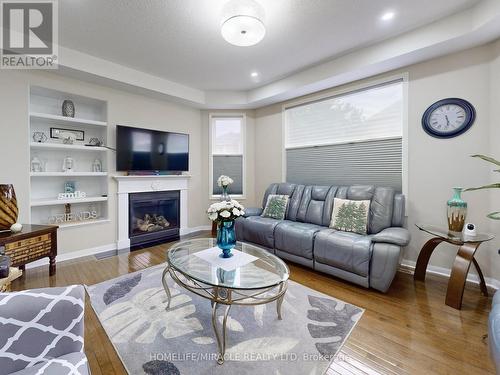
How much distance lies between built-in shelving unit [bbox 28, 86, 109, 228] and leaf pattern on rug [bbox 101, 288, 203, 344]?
1951mm

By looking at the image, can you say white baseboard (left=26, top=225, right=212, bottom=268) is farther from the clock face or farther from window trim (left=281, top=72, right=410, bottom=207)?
the clock face

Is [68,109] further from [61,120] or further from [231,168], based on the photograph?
[231,168]

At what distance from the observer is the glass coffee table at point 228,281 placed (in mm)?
1525

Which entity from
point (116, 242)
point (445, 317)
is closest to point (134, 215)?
point (116, 242)

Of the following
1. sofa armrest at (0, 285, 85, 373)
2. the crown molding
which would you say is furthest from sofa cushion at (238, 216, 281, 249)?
sofa armrest at (0, 285, 85, 373)

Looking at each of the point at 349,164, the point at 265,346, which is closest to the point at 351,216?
the point at 349,164

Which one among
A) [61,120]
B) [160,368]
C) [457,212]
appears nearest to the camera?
[160,368]

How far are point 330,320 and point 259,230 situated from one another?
1.58 m

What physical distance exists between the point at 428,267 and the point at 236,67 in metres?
3.67

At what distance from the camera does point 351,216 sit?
282 centimetres

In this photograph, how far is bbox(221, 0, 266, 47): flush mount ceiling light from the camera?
1.88 metres

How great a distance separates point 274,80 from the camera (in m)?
3.85

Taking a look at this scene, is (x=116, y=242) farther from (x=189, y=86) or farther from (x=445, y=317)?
(x=445, y=317)

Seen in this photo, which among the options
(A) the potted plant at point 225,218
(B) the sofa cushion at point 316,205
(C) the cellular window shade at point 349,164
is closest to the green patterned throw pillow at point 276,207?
(B) the sofa cushion at point 316,205
